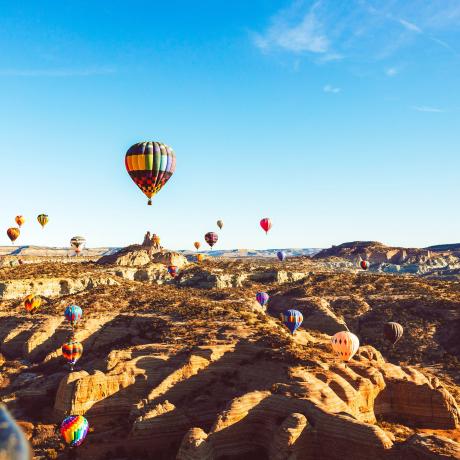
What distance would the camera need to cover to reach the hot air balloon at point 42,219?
115 m

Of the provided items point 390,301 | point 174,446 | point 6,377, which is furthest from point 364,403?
point 390,301

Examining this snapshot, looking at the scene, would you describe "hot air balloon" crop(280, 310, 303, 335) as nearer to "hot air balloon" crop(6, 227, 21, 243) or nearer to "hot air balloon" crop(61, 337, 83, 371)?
"hot air balloon" crop(61, 337, 83, 371)

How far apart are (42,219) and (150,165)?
76.5 m

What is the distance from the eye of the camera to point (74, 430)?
95.1 feet

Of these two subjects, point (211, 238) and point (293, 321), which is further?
point (211, 238)

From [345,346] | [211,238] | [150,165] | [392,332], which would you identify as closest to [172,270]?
[211,238]

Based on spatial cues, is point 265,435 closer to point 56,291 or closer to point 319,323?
point 319,323

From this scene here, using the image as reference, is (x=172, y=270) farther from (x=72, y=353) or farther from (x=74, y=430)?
(x=74, y=430)

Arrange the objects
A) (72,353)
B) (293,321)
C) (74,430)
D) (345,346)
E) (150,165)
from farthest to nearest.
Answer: (150,165) < (293,321) < (72,353) < (345,346) < (74,430)

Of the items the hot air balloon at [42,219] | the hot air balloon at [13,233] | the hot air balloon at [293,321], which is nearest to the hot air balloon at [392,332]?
the hot air balloon at [293,321]

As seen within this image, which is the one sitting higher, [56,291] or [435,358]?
[56,291]

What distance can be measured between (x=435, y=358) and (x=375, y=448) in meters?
37.1

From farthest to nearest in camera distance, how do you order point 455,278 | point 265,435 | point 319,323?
1. point 455,278
2. point 319,323
3. point 265,435

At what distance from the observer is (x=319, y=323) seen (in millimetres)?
63469
